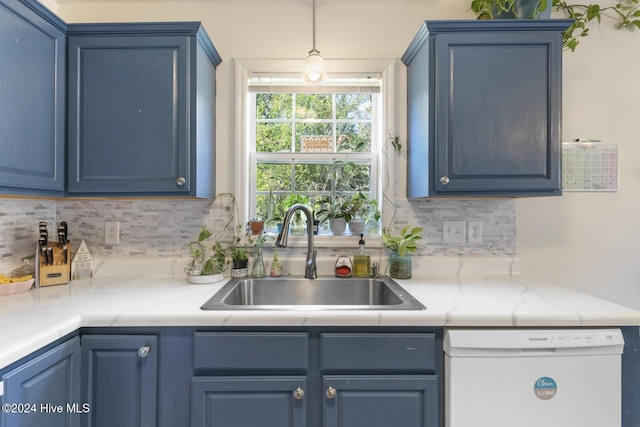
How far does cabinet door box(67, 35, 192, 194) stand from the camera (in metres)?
1.43

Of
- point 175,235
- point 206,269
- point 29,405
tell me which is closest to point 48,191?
point 175,235

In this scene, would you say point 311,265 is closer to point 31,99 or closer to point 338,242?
point 338,242

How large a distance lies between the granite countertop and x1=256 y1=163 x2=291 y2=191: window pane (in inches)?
26.4

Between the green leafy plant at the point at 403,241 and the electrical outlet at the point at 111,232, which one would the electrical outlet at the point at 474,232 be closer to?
the green leafy plant at the point at 403,241

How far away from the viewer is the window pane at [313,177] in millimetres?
1897

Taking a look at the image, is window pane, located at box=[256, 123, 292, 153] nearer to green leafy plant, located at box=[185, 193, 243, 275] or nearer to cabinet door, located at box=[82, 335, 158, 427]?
green leafy plant, located at box=[185, 193, 243, 275]

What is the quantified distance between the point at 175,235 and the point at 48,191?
0.58m

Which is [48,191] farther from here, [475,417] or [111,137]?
[475,417]

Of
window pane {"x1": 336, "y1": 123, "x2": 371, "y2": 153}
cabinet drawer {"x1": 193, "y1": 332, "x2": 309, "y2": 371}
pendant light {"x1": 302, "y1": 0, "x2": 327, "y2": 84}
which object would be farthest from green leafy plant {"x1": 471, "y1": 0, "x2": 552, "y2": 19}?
cabinet drawer {"x1": 193, "y1": 332, "x2": 309, "y2": 371}

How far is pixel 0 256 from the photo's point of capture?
1460 mm

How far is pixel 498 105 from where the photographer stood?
1.43m

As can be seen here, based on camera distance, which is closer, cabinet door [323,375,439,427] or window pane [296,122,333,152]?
cabinet door [323,375,439,427]

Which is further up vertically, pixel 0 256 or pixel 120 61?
pixel 120 61

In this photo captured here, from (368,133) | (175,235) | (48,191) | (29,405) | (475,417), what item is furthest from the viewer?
(368,133)
